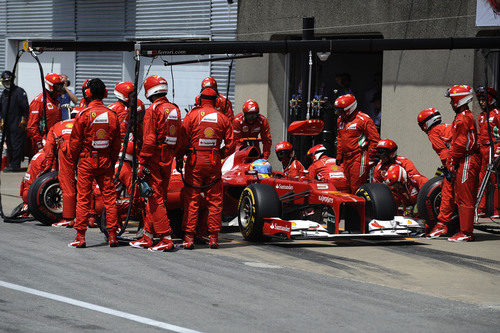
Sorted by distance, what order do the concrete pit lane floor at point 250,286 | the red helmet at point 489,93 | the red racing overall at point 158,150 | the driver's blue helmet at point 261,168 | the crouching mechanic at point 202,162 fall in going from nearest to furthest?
the concrete pit lane floor at point 250,286 < the red racing overall at point 158,150 < the crouching mechanic at point 202,162 < the driver's blue helmet at point 261,168 < the red helmet at point 489,93

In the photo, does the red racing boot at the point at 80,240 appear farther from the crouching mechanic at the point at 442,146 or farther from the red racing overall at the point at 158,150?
the crouching mechanic at the point at 442,146

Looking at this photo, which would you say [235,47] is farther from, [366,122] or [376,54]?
[376,54]

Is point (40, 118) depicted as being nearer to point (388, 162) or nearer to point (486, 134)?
point (388, 162)

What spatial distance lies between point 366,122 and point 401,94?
292cm

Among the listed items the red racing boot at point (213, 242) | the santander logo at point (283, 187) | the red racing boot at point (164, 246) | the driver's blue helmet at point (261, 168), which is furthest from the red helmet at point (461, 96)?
the red racing boot at point (164, 246)

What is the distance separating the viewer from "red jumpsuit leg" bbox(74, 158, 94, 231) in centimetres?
1062

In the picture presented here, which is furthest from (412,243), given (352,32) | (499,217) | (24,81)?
(24,81)

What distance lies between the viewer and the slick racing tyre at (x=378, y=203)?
11.4 metres

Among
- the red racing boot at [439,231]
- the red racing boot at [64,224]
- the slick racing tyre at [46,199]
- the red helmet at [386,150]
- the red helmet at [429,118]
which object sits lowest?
the red racing boot at [64,224]

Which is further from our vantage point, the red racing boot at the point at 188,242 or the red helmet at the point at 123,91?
the red helmet at the point at 123,91

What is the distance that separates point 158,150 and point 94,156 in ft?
2.37

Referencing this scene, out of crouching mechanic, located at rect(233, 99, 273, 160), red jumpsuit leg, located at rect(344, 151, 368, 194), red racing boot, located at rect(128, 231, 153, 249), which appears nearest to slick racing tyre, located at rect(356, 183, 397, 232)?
red jumpsuit leg, located at rect(344, 151, 368, 194)

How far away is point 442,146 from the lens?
12930 mm

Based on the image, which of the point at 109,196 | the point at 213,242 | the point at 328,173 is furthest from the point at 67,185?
→ the point at 328,173
